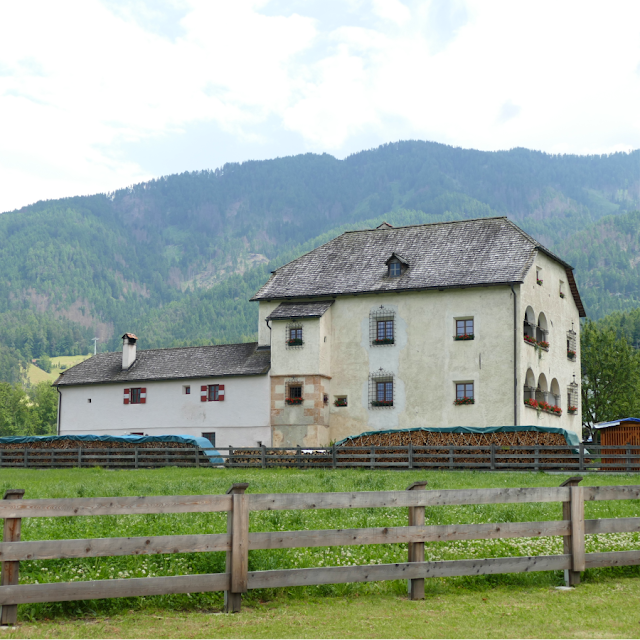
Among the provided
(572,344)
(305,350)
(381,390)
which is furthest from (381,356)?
(572,344)

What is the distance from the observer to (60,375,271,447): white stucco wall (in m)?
49.1

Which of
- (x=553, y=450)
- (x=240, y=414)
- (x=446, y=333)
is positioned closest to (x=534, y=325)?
(x=446, y=333)

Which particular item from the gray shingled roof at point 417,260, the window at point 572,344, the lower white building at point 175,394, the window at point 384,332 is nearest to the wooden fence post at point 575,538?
the gray shingled roof at point 417,260

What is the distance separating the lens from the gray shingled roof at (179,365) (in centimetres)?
5019

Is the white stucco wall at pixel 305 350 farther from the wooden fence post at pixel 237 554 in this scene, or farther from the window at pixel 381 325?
the wooden fence post at pixel 237 554

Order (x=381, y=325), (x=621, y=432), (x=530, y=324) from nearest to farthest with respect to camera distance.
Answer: (x=621, y=432) → (x=530, y=324) → (x=381, y=325)

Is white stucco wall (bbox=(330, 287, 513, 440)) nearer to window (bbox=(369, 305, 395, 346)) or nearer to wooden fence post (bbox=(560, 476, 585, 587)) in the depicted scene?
window (bbox=(369, 305, 395, 346))

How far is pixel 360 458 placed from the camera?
36.8 m

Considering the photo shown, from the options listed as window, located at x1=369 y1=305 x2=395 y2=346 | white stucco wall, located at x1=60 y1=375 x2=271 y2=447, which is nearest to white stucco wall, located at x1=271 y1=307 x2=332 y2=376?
white stucco wall, located at x1=60 y1=375 x2=271 y2=447

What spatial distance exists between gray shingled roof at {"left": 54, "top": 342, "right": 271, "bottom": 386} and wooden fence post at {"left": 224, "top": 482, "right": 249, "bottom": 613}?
3973cm

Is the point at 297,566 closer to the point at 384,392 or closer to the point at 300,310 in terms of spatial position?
the point at 384,392

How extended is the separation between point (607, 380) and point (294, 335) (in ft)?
120

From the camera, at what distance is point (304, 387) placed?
47938 mm

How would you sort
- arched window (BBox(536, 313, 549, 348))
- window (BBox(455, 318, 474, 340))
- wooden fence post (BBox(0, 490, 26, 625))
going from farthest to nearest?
arched window (BBox(536, 313, 549, 348))
window (BBox(455, 318, 474, 340))
wooden fence post (BBox(0, 490, 26, 625))
